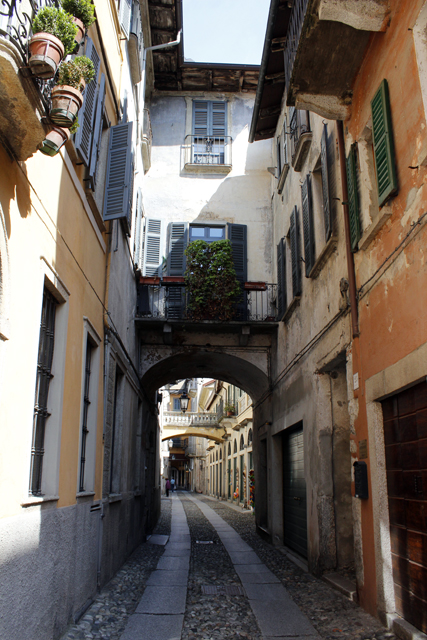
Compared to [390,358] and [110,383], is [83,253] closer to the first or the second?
[110,383]

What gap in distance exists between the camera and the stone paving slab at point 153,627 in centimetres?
489

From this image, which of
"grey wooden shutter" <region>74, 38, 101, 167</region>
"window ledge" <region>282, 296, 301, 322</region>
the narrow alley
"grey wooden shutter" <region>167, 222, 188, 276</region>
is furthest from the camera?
"grey wooden shutter" <region>167, 222, 188, 276</region>

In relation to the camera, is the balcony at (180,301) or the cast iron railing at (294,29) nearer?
the cast iron railing at (294,29)

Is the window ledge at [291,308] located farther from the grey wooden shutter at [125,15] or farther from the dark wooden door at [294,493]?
the grey wooden shutter at [125,15]

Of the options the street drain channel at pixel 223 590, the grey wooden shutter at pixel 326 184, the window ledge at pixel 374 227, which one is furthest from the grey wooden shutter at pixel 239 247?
the street drain channel at pixel 223 590

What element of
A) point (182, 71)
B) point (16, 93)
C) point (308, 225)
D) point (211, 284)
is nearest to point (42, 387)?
point (16, 93)

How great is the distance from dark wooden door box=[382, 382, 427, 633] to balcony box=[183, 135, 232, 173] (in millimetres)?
10064

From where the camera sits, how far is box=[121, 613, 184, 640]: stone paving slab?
489 cm

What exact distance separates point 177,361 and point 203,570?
554cm

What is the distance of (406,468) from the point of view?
478 centimetres

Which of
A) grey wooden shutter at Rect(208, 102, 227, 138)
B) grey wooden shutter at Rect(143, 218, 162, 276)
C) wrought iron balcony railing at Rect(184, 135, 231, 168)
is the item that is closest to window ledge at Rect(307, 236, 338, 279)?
grey wooden shutter at Rect(143, 218, 162, 276)

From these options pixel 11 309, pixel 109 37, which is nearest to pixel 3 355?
pixel 11 309

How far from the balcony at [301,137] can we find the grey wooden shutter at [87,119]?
3.70 metres

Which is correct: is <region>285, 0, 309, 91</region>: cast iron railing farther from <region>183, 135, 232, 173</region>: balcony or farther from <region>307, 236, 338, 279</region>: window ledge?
<region>183, 135, 232, 173</region>: balcony
